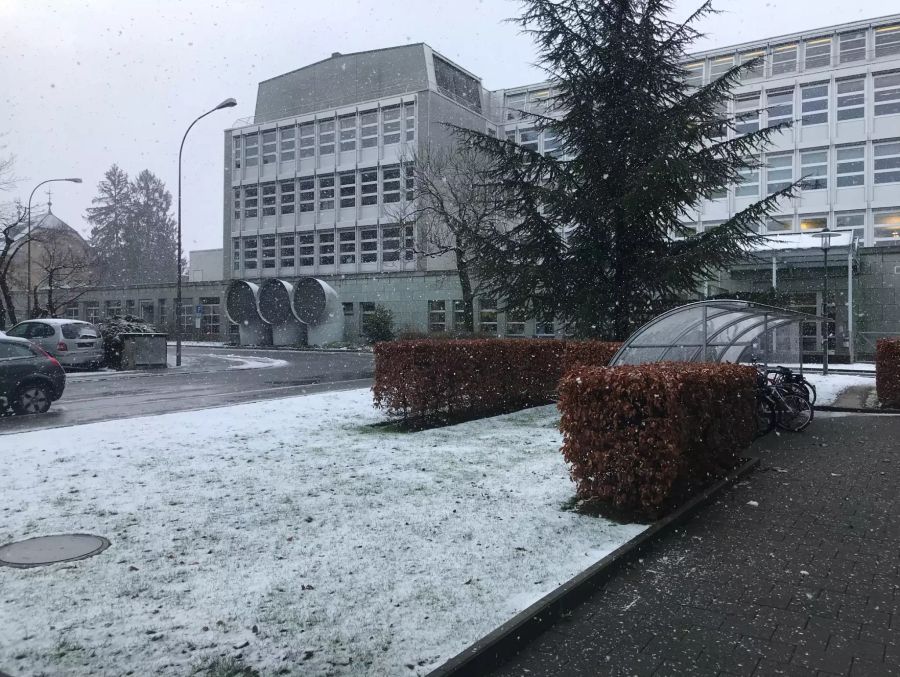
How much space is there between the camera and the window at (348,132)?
49.1m

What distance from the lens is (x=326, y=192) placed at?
50.9 meters

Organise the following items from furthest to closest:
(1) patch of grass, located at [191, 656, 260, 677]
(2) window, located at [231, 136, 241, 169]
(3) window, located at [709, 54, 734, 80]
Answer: (2) window, located at [231, 136, 241, 169] → (3) window, located at [709, 54, 734, 80] → (1) patch of grass, located at [191, 656, 260, 677]

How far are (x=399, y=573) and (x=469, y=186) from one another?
28544mm

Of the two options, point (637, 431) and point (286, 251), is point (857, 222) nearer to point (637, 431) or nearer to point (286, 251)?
point (637, 431)

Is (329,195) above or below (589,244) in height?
above

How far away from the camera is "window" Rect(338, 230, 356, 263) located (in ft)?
162

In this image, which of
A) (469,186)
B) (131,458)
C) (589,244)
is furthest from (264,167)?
(131,458)

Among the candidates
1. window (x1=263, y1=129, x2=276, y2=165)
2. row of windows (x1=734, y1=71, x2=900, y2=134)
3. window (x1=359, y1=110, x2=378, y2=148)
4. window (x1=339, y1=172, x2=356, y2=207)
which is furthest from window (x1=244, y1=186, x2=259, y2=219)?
row of windows (x1=734, y1=71, x2=900, y2=134)

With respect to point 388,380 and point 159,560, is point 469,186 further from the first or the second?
point 159,560

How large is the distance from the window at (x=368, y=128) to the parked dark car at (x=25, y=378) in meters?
38.6

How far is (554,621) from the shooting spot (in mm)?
3689

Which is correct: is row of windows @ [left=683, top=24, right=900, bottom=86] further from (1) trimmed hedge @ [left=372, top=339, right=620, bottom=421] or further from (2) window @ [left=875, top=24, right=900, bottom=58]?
(1) trimmed hedge @ [left=372, top=339, right=620, bottom=421]

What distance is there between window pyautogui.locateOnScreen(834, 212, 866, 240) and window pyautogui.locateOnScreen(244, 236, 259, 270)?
40668 mm

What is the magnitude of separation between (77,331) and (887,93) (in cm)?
3963
